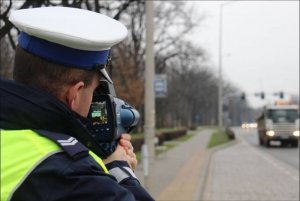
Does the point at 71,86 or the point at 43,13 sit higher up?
the point at 43,13

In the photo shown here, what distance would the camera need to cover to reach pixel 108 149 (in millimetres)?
1839

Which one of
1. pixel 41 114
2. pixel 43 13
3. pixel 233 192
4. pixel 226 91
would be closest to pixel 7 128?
pixel 41 114

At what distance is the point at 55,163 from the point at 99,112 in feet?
1.68

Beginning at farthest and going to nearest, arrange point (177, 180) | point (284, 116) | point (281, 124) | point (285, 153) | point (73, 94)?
point (284, 116)
point (281, 124)
point (285, 153)
point (177, 180)
point (73, 94)

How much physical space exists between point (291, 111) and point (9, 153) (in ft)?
123

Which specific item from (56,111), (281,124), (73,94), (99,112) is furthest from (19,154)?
(281,124)

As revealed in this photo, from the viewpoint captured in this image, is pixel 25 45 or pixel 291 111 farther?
pixel 291 111

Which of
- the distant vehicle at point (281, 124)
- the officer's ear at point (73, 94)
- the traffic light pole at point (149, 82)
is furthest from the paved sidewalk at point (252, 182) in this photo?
the distant vehicle at point (281, 124)

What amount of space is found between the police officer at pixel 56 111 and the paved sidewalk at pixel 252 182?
433 inches

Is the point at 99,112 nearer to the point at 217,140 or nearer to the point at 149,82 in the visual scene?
the point at 149,82

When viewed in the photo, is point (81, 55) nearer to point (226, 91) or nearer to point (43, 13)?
point (43, 13)

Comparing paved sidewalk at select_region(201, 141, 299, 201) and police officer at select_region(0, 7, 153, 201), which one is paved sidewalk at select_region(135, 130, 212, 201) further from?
police officer at select_region(0, 7, 153, 201)

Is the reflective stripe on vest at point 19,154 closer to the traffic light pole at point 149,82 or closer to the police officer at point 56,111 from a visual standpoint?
the police officer at point 56,111

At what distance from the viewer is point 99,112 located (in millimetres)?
1899
